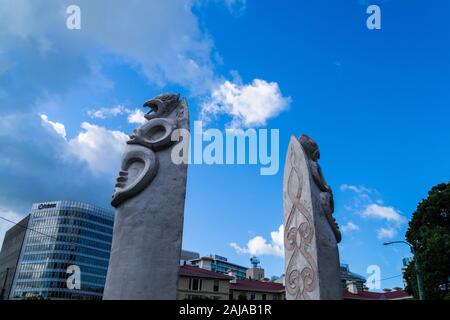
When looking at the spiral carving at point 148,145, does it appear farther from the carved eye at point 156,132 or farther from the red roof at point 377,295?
the red roof at point 377,295

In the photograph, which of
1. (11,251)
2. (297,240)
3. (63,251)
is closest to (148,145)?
(297,240)

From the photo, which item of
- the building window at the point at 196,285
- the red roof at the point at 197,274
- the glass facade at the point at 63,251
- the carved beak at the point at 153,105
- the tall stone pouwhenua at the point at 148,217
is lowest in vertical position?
the tall stone pouwhenua at the point at 148,217

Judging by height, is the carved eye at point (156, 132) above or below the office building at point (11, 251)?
below

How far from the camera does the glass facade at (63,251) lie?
7988 centimetres

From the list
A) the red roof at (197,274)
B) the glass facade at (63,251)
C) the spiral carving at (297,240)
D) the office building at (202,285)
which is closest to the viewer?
the spiral carving at (297,240)

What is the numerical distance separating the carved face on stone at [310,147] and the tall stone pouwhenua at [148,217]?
14.9 feet

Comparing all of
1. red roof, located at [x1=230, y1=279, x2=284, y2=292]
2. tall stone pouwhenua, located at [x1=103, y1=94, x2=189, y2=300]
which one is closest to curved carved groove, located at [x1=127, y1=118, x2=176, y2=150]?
tall stone pouwhenua, located at [x1=103, y1=94, x2=189, y2=300]

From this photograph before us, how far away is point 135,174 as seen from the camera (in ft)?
23.5

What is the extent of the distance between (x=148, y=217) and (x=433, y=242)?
1733 cm

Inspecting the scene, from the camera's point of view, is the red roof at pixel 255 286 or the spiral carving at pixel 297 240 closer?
the spiral carving at pixel 297 240

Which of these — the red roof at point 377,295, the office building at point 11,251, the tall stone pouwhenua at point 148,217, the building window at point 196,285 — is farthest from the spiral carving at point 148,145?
the office building at point 11,251

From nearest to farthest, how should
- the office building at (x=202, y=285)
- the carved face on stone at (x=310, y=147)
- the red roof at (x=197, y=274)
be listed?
the carved face on stone at (x=310, y=147), the office building at (x=202, y=285), the red roof at (x=197, y=274)

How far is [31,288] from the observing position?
80125 mm
